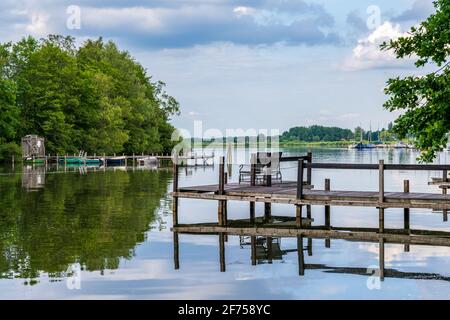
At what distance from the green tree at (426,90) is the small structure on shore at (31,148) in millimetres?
71571

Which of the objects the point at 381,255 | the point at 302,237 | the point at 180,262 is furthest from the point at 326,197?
the point at 180,262

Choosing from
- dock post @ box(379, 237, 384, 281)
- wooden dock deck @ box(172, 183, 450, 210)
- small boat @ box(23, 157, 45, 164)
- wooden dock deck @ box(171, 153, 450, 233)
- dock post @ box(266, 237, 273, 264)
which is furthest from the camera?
small boat @ box(23, 157, 45, 164)

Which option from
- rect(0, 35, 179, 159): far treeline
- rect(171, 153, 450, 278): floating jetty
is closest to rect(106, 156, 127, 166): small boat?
rect(0, 35, 179, 159): far treeline

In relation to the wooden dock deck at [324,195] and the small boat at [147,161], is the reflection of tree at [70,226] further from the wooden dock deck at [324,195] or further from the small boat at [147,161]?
the small boat at [147,161]

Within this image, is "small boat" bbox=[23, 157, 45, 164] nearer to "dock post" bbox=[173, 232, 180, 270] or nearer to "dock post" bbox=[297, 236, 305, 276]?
"dock post" bbox=[173, 232, 180, 270]

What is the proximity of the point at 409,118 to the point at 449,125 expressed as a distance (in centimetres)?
118

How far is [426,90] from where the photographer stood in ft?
67.4

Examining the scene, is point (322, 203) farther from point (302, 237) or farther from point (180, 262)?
point (180, 262)

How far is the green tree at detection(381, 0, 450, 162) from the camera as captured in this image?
66.0ft

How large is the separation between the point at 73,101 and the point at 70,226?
71.6 metres

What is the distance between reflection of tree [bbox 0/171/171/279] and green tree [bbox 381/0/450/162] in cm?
906

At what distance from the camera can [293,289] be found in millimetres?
16812
